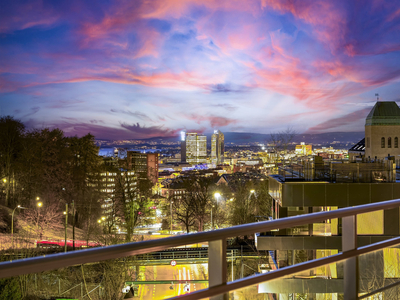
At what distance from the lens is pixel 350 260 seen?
1821 millimetres

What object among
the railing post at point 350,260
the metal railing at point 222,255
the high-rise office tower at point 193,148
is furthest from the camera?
the high-rise office tower at point 193,148

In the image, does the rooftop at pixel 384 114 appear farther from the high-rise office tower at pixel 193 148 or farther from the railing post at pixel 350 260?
the high-rise office tower at pixel 193 148

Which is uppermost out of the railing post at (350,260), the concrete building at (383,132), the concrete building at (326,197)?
the concrete building at (383,132)

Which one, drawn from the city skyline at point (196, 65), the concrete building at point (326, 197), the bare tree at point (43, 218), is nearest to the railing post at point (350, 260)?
the concrete building at point (326, 197)

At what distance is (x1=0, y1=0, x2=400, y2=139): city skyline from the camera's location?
51125 millimetres

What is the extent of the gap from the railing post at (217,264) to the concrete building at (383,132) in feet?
150

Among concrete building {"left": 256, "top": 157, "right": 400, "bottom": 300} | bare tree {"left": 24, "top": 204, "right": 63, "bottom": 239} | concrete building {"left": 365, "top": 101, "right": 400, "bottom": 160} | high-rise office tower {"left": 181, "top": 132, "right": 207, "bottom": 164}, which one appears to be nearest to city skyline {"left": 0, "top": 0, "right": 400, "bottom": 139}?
high-rise office tower {"left": 181, "top": 132, "right": 207, "bottom": 164}

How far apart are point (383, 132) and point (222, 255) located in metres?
47.6

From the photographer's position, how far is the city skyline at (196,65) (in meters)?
51.1

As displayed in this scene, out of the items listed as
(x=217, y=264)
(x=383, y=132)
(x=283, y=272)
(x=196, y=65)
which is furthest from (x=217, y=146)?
(x=217, y=264)

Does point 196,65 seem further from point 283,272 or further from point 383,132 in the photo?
point 283,272

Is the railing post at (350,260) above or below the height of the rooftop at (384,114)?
below

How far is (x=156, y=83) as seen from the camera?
11856 centimetres

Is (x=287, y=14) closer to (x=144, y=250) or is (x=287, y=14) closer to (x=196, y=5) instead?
(x=196, y=5)
